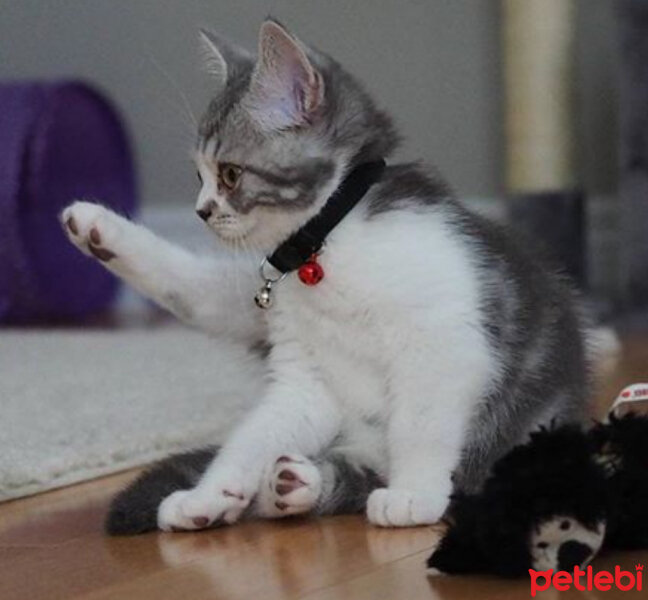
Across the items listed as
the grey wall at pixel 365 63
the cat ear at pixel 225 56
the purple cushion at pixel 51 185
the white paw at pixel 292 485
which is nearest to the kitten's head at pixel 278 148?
the cat ear at pixel 225 56

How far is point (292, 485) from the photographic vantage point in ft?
4.99

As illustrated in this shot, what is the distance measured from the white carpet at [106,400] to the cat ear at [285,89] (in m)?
0.39

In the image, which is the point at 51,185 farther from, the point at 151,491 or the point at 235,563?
the point at 235,563

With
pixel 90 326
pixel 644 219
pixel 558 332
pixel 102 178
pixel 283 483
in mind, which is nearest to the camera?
pixel 283 483

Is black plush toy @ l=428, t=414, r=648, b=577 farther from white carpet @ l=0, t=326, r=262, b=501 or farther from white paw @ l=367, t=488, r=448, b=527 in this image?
white carpet @ l=0, t=326, r=262, b=501

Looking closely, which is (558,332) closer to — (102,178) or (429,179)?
(429,179)

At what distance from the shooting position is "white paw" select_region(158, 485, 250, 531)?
1.51m

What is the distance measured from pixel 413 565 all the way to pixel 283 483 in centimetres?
24

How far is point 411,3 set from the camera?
11.9 ft

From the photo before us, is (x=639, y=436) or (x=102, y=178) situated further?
(x=102, y=178)

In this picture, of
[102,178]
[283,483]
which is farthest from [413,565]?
[102,178]

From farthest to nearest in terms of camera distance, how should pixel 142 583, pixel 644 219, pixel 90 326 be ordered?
pixel 90 326, pixel 644 219, pixel 142 583

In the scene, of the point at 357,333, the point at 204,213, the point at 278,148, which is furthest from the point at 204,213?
the point at 357,333

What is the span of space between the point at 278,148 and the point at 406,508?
44 cm
